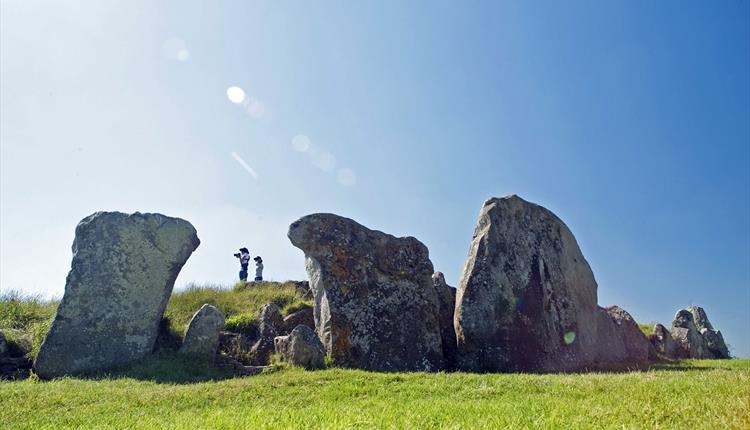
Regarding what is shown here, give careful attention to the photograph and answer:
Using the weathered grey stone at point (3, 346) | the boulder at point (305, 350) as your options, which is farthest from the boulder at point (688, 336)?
the weathered grey stone at point (3, 346)

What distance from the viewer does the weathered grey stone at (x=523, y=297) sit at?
13055 millimetres

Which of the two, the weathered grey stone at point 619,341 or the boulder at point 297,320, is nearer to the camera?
the boulder at point 297,320

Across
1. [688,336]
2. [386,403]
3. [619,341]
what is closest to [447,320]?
[619,341]

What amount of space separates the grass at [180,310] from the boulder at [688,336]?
15850mm

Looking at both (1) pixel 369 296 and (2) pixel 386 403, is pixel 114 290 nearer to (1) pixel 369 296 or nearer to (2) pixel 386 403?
(1) pixel 369 296

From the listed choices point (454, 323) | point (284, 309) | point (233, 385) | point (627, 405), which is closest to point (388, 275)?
point (454, 323)

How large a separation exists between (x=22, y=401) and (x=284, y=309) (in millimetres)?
10849

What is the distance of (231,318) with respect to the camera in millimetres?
16812

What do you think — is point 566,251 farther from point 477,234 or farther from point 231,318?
point 231,318

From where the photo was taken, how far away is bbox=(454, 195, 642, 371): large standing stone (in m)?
13.1

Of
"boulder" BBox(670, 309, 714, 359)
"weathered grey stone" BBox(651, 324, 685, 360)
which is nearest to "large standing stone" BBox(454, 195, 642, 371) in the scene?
"weathered grey stone" BBox(651, 324, 685, 360)

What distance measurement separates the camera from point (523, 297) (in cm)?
1412

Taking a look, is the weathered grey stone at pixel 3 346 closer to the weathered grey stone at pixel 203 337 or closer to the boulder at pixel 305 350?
the weathered grey stone at pixel 203 337

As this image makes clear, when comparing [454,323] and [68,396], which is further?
[454,323]
